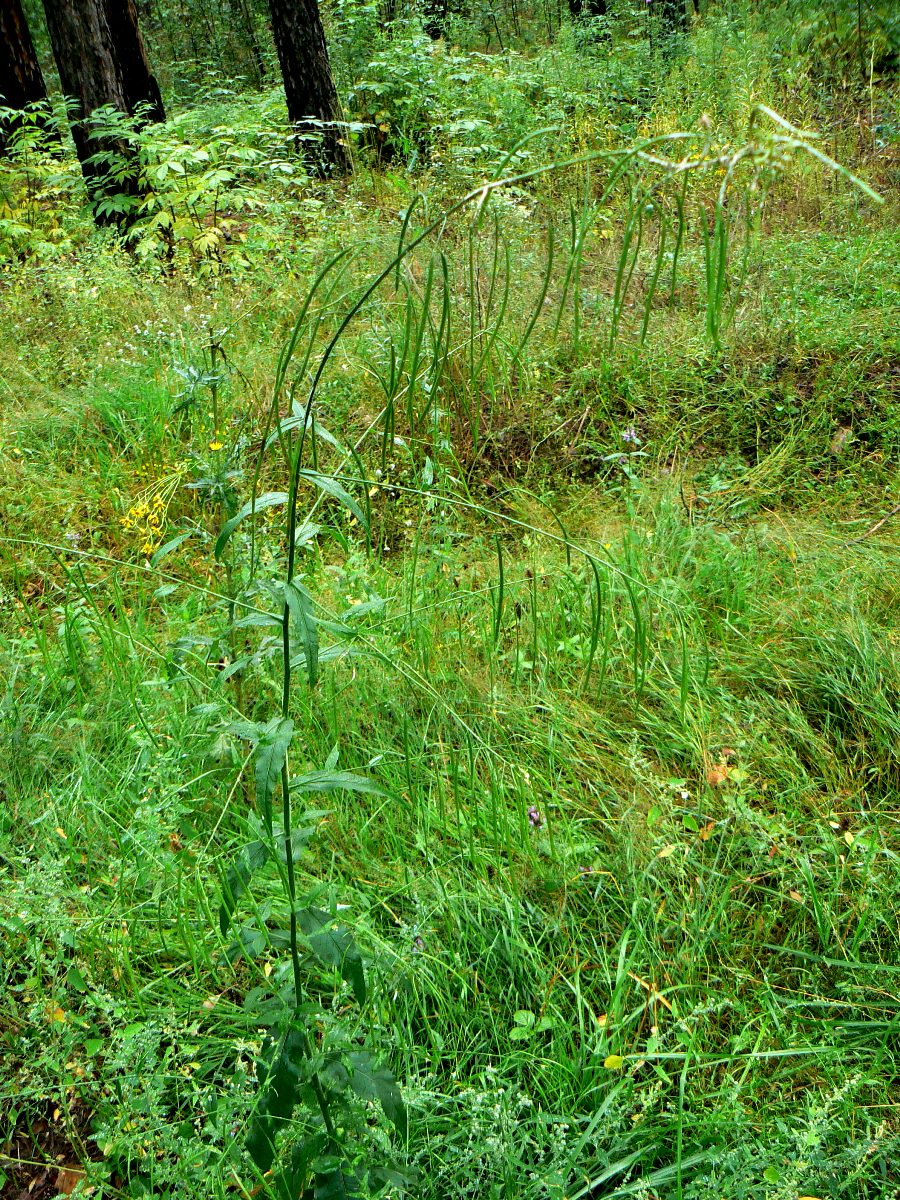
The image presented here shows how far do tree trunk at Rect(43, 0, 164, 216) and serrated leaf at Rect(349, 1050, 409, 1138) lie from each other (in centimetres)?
631

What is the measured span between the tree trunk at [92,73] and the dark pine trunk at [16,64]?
1.64 metres

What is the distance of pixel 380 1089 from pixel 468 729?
86cm

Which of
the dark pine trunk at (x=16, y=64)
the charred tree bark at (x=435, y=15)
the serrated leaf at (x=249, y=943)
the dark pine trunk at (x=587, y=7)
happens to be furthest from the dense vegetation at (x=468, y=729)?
the dark pine trunk at (x=587, y=7)

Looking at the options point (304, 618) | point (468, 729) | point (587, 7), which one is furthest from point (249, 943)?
point (587, 7)

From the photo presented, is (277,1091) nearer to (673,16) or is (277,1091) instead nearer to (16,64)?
(16,64)

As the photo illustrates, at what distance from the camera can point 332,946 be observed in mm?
1375

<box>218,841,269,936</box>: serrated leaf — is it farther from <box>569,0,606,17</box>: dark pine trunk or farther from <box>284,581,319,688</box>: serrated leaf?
<box>569,0,606,17</box>: dark pine trunk

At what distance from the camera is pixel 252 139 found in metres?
6.88

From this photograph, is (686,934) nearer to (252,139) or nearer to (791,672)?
(791,672)

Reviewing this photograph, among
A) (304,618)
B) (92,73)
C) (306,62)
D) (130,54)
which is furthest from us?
(306,62)

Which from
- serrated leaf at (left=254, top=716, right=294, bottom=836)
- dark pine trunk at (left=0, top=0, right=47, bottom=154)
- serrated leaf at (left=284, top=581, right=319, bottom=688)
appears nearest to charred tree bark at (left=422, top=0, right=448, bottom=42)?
dark pine trunk at (left=0, top=0, right=47, bottom=154)

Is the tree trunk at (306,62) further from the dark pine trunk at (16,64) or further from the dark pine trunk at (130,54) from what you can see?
the dark pine trunk at (16,64)

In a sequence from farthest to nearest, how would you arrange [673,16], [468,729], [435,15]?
[435,15]
[673,16]
[468,729]

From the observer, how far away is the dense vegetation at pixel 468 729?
1524 millimetres
